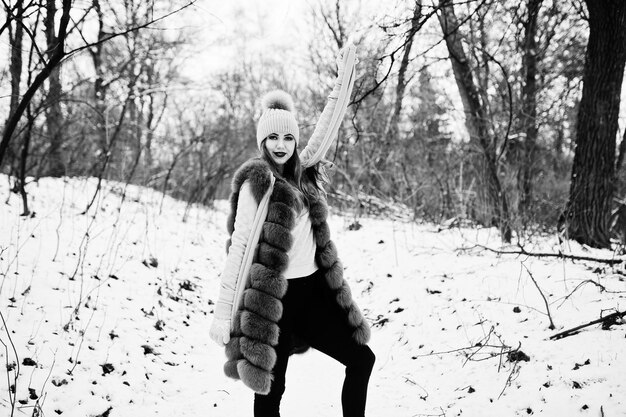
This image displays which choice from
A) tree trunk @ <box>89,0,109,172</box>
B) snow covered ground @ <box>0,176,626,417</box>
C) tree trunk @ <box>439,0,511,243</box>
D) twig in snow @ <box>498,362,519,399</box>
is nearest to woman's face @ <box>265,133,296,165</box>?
snow covered ground @ <box>0,176,626,417</box>

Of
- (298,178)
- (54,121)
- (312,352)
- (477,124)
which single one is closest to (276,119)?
(298,178)

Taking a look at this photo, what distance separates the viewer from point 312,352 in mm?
4125

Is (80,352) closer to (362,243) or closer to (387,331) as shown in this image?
(387,331)

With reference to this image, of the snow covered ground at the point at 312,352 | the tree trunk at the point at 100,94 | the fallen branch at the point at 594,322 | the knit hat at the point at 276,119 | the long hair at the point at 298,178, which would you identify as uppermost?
the tree trunk at the point at 100,94

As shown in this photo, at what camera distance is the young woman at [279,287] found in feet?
7.14

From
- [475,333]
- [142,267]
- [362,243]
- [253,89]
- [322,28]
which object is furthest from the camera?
[253,89]

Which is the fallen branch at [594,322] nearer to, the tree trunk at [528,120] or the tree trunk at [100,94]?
the tree trunk at [528,120]

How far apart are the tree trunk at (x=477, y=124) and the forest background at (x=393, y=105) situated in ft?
0.12

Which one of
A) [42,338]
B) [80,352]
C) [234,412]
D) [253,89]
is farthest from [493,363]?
[253,89]

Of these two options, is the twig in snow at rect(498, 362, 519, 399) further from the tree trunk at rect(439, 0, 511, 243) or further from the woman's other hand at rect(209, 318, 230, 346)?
the tree trunk at rect(439, 0, 511, 243)

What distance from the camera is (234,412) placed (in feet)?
10.0

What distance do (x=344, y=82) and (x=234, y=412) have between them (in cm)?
236

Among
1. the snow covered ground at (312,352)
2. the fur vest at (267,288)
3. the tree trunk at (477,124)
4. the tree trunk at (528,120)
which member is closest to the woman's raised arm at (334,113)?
the fur vest at (267,288)

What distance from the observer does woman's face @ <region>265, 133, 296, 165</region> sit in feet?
8.28
